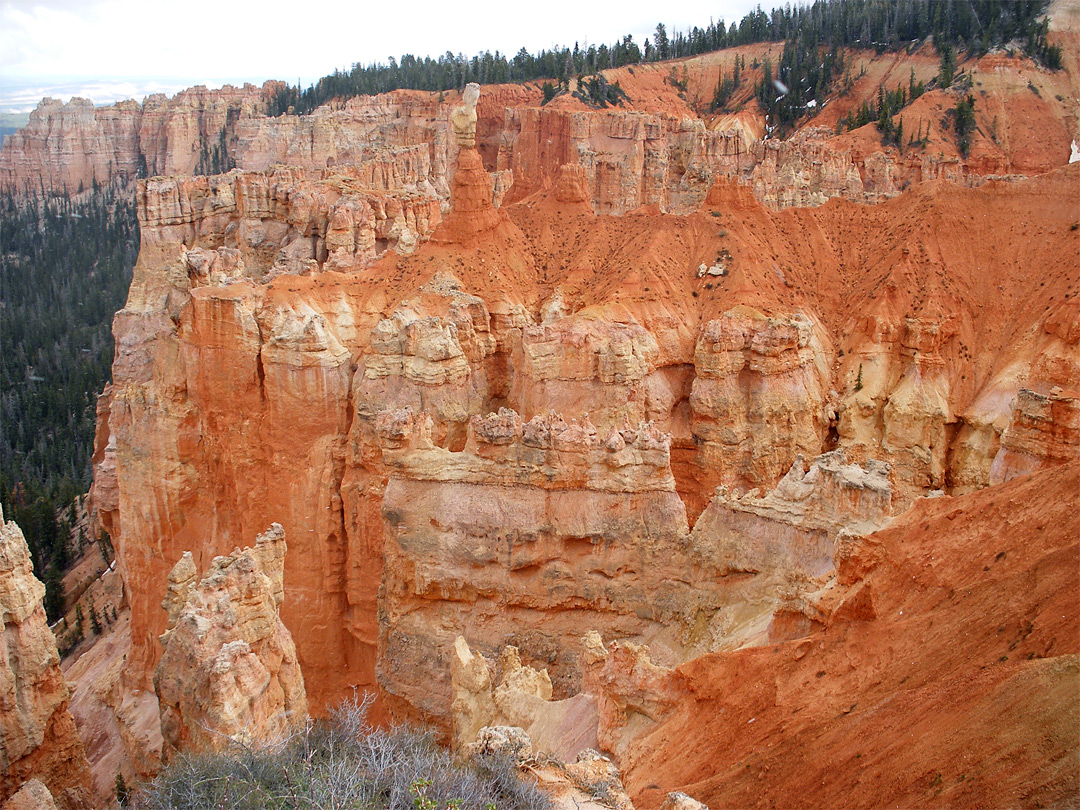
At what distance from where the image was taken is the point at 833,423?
131ft

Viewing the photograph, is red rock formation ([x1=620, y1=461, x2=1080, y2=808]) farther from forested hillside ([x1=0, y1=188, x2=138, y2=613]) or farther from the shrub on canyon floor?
forested hillside ([x1=0, y1=188, x2=138, y2=613])

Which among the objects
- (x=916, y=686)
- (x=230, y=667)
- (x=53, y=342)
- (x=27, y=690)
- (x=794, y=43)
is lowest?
(x=53, y=342)

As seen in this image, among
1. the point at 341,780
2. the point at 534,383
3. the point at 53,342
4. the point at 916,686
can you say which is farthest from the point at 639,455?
the point at 53,342

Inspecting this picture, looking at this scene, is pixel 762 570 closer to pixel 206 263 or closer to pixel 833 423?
pixel 833 423

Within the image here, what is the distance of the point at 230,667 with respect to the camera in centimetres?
1742

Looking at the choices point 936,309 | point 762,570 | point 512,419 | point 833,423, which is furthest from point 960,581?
point 936,309

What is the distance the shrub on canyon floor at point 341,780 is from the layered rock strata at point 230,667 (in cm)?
136

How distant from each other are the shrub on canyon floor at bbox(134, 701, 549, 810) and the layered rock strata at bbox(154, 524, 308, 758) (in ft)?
4.46

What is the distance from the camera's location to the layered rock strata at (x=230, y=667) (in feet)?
56.9

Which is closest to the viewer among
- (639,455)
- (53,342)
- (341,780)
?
(341,780)

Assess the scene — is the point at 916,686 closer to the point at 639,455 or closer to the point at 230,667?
the point at 639,455

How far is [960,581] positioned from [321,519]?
22977 millimetres

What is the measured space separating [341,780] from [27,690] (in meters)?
10.4

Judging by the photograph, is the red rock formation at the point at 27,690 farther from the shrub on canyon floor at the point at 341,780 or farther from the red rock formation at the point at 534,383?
the red rock formation at the point at 534,383
